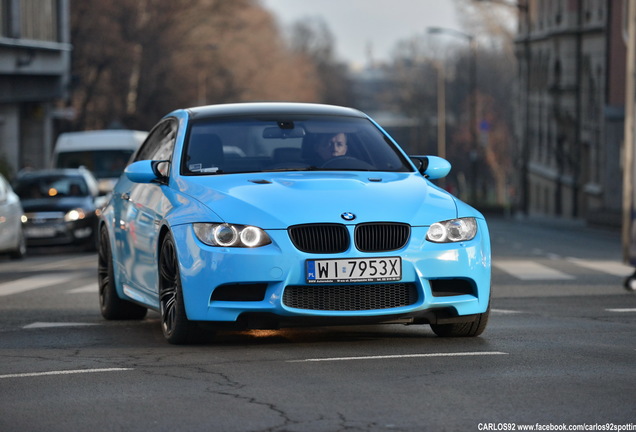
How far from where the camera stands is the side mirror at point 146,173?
33.2 feet

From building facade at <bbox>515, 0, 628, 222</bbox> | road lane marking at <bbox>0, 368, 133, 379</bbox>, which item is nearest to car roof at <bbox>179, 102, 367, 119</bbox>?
road lane marking at <bbox>0, 368, 133, 379</bbox>

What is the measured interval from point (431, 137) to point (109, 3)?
274ft

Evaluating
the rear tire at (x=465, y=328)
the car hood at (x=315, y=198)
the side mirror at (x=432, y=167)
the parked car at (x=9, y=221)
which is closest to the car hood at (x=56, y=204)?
the parked car at (x=9, y=221)

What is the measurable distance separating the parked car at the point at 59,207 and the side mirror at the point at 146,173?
17.0 meters

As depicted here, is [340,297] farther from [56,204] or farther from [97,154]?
[97,154]

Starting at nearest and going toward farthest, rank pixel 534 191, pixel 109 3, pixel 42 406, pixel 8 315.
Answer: pixel 42 406 → pixel 8 315 → pixel 109 3 → pixel 534 191

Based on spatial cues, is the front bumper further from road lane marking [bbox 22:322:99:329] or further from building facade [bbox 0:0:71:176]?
building facade [bbox 0:0:71:176]

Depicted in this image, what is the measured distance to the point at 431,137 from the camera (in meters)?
144

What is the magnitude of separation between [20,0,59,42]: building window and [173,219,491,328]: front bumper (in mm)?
41249

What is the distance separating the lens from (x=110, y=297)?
1148cm

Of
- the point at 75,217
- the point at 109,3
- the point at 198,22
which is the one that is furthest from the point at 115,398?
the point at 198,22

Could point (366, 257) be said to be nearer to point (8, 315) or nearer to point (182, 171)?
point (182, 171)

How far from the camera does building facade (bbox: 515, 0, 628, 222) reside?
2202 inches

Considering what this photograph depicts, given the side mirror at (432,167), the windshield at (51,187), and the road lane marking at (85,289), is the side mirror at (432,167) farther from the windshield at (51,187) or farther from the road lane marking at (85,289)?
the windshield at (51,187)
